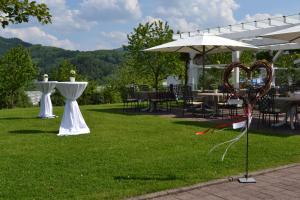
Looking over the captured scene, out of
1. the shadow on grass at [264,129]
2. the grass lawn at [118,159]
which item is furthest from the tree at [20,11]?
the shadow on grass at [264,129]

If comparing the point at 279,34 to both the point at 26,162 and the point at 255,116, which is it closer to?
the point at 255,116

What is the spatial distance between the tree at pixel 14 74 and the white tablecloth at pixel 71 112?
13677 mm

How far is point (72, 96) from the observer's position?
29.5ft

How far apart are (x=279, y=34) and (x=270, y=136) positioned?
3125 mm

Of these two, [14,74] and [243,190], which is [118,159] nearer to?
[243,190]

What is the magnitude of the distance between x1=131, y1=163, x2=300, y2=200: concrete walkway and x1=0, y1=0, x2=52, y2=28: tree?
7.06 feet

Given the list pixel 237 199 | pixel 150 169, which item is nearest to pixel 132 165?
pixel 150 169

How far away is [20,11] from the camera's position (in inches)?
146

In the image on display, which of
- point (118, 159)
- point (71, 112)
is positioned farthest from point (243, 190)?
point (71, 112)

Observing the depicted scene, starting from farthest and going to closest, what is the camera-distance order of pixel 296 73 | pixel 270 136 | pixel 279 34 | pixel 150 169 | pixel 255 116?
pixel 296 73 → pixel 255 116 → pixel 279 34 → pixel 270 136 → pixel 150 169

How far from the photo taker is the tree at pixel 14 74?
71.2ft

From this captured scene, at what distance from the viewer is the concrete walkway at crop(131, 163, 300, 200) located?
4340 millimetres

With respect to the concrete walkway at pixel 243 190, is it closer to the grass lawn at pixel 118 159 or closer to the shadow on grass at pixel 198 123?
the grass lawn at pixel 118 159

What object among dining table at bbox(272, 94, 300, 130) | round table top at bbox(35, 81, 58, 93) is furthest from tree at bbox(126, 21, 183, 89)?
dining table at bbox(272, 94, 300, 130)
